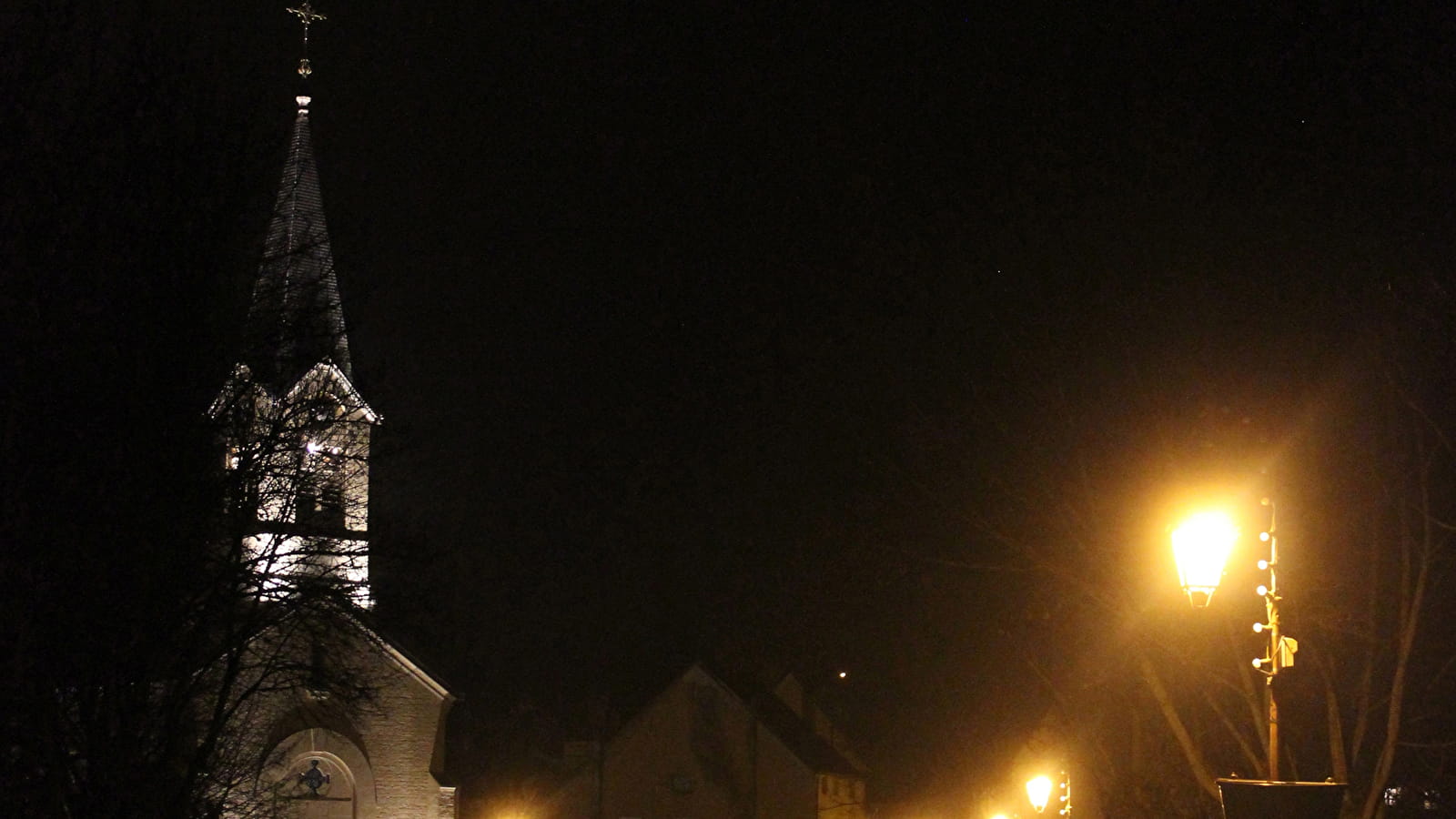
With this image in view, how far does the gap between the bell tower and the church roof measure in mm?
17

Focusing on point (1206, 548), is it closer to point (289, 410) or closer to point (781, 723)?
point (289, 410)

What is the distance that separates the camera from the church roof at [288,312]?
18469 millimetres

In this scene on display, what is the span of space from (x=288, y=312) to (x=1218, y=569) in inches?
483

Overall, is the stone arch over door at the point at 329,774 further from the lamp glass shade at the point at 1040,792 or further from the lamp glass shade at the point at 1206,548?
the lamp glass shade at the point at 1206,548

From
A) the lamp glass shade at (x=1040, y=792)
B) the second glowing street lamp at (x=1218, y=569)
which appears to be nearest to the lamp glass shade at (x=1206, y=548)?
the second glowing street lamp at (x=1218, y=569)

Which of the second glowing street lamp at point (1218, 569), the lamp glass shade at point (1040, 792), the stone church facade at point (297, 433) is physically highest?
the stone church facade at point (297, 433)

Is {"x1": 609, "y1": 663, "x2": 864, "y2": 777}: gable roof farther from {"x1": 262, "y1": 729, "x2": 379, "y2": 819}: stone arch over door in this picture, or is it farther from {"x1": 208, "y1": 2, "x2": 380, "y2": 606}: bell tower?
{"x1": 208, "y1": 2, "x2": 380, "y2": 606}: bell tower

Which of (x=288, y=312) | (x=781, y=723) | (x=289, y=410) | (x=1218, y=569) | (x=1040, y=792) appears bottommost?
(x=1040, y=792)

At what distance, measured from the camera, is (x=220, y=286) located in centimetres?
1794

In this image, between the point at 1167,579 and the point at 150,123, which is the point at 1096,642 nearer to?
the point at 1167,579

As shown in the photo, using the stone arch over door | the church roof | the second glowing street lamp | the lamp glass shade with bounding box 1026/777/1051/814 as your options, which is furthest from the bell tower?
the stone arch over door

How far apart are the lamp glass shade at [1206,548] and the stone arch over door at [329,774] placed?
1331 inches

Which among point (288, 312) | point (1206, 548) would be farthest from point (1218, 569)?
point (288, 312)

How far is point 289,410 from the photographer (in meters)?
20.0
